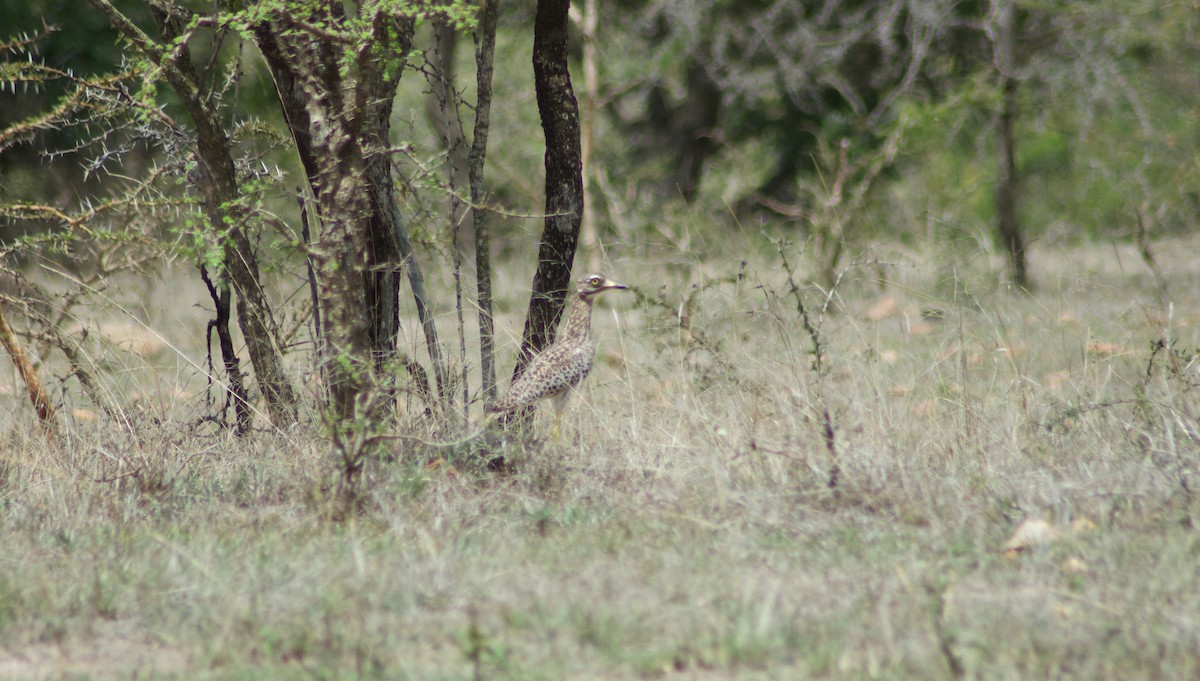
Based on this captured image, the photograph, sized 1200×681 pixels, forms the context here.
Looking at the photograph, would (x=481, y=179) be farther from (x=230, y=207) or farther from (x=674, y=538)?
(x=674, y=538)

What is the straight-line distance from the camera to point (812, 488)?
167 inches

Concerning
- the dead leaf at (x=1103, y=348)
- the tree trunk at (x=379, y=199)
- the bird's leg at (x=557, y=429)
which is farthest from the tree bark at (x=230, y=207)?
the dead leaf at (x=1103, y=348)

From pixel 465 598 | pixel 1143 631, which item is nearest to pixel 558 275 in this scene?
pixel 465 598

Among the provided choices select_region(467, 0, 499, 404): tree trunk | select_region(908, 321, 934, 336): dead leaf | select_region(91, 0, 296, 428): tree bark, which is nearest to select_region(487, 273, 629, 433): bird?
select_region(467, 0, 499, 404): tree trunk

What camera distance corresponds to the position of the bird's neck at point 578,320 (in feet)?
18.6

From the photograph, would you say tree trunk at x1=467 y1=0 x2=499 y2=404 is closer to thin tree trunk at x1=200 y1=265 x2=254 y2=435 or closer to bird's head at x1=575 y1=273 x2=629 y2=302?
bird's head at x1=575 y1=273 x2=629 y2=302

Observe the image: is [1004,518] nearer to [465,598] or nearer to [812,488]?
[812,488]

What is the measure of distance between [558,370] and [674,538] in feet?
5.40

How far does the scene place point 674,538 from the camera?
385cm

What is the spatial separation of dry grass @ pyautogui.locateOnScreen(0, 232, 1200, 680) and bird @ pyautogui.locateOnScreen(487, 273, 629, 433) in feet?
0.50

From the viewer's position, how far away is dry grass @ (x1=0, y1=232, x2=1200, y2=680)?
2.98 m

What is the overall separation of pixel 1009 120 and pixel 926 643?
321 inches

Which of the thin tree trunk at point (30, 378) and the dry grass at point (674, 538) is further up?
the thin tree trunk at point (30, 378)

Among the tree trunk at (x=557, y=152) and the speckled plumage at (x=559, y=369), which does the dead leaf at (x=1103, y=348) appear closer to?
Result: the speckled plumage at (x=559, y=369)
